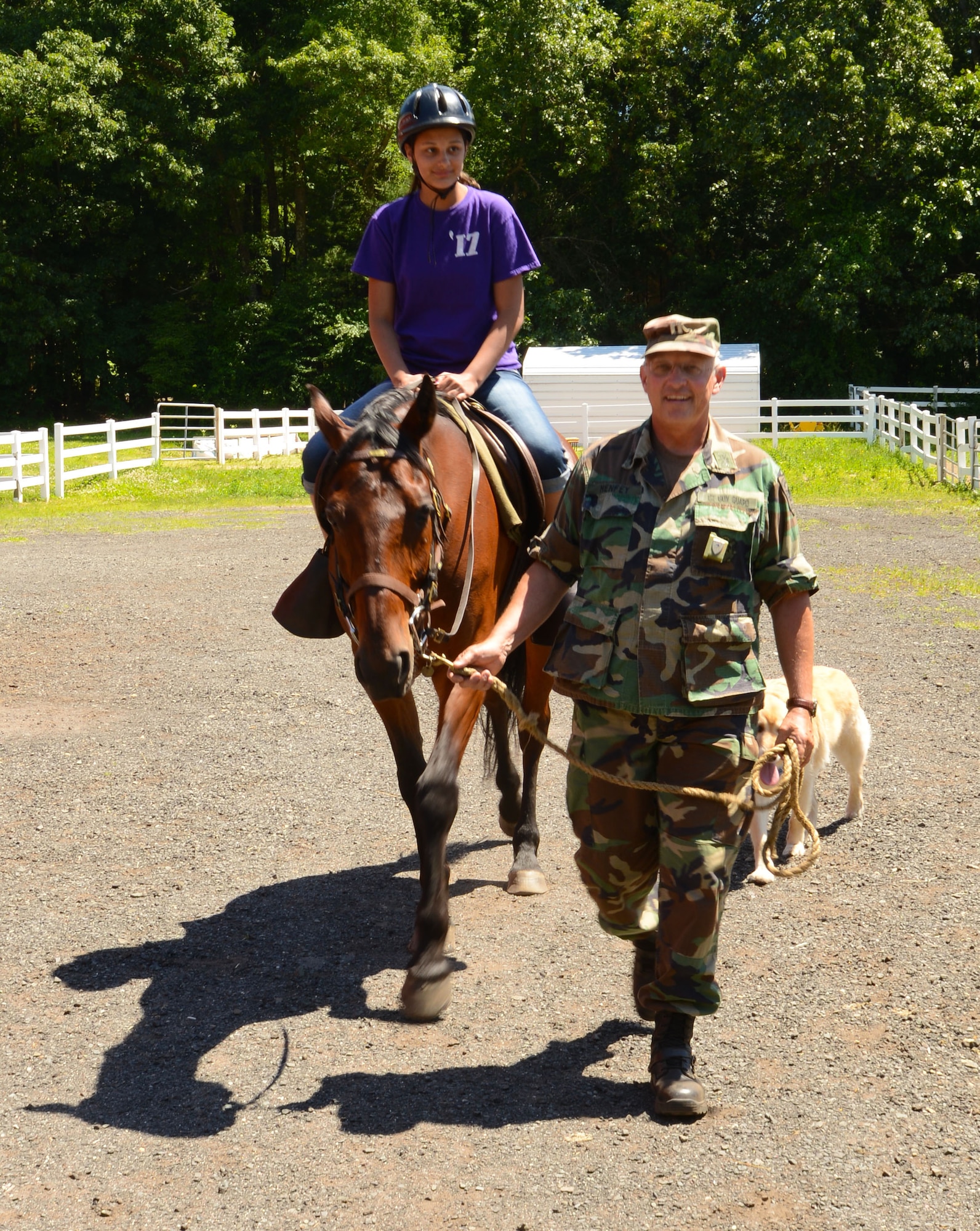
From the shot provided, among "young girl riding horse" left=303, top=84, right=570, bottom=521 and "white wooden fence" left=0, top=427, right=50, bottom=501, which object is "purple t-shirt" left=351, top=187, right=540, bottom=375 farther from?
"white wooden fence" left=0, top=427, right=50, bottom=501

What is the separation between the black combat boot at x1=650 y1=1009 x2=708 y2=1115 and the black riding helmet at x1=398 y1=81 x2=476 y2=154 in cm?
332

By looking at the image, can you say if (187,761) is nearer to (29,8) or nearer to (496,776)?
(496,776)

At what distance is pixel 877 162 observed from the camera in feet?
118

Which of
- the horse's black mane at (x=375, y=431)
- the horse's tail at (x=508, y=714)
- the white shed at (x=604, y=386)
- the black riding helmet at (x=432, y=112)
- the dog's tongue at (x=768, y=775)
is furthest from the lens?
the white shed at (x=604, y=386)

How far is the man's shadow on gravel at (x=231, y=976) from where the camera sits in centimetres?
360

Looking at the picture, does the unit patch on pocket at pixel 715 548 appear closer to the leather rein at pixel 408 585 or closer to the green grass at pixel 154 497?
the leather rein at pixel 408 585

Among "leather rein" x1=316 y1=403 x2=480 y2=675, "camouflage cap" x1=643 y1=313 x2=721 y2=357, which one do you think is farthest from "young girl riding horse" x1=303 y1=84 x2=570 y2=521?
"camouflage cap" x1=643 y1=313 x2=721 y2=357

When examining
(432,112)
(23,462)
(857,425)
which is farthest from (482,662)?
(857,425)

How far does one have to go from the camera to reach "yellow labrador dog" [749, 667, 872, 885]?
5254 millimetres

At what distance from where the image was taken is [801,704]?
360 centimetres

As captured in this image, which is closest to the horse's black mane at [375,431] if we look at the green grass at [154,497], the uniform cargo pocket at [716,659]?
the uniform cargo pocket at [716,659]

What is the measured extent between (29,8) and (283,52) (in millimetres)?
8824

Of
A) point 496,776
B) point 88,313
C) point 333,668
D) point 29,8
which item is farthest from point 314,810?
point 29,8

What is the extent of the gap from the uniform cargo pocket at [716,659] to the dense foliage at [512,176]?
3484 cm
